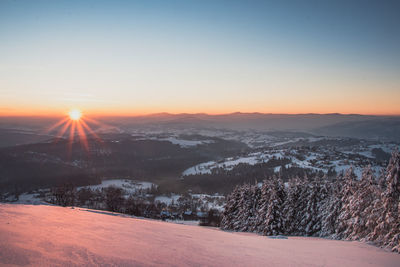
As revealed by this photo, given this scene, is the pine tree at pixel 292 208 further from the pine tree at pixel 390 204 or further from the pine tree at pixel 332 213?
the pine tree at pixel 390 204

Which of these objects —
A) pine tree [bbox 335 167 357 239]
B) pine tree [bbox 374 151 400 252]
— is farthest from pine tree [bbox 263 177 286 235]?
pine tree [bbox 374 151 400 252]

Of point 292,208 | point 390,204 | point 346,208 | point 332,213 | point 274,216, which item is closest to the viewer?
point 390,204

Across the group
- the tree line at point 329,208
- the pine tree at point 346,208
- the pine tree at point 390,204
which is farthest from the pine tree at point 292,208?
the pine tree at point 390,204

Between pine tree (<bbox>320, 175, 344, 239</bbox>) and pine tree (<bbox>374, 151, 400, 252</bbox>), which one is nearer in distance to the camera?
pine tree (<bbox>374, 151, 400, 252</bbox>)

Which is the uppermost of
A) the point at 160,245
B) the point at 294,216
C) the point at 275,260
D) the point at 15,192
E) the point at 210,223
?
the point at 160,245

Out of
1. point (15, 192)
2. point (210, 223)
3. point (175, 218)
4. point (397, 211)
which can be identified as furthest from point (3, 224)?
point (15, 192)

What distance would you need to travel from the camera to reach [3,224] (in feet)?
32.6

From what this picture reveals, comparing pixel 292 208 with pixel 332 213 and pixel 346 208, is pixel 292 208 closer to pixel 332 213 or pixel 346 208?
pixel 332 213

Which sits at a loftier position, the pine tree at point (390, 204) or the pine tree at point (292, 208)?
the pine tree at point (390, 204)

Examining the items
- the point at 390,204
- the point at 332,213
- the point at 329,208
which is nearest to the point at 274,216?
the point at 332,213

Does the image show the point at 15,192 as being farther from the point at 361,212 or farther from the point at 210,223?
the point at 361,212

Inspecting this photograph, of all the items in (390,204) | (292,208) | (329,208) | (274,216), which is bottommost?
(292,208)

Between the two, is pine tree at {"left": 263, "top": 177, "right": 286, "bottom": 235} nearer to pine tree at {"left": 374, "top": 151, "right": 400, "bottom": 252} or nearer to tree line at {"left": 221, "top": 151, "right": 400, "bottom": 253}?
tree line at {"left": 221, "top": 151, "right": 400, "bottom": 253}

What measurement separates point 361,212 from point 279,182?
13.8 metres
